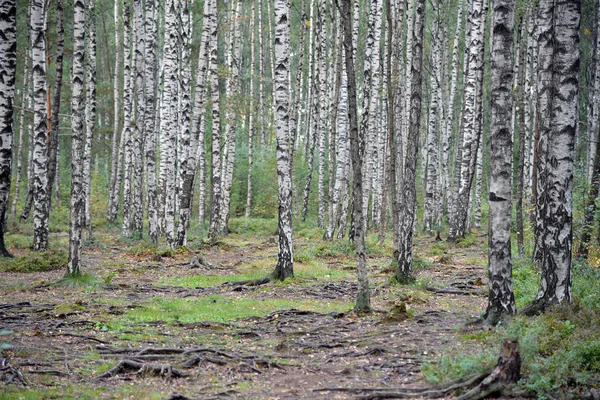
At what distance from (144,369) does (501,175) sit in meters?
5.38

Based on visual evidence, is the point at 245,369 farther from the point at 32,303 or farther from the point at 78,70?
the point at 78,70

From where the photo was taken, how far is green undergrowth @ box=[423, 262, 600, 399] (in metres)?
5.69

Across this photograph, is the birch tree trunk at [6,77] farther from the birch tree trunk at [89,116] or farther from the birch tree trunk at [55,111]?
the birch tree trunk at [55,111]

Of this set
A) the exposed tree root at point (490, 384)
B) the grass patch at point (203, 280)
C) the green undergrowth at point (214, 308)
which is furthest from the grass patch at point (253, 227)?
the exposed tree root at point (490, 384)

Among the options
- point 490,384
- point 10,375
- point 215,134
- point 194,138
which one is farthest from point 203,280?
point 215,134

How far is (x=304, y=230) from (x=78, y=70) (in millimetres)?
15786

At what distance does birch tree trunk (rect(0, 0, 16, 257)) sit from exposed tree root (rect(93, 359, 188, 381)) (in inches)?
247

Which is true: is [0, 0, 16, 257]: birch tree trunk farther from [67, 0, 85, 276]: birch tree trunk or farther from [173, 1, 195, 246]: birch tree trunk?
[173, 1, 195, 246]: birch tree trunk

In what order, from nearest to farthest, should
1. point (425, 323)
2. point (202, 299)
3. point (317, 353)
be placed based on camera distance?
point (317, 353) < point (425, 323) < point (202, 299)

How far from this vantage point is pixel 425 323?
9453mm

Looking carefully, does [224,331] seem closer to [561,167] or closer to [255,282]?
[255,282]

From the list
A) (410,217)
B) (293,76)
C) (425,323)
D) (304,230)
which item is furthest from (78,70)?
(293,76)

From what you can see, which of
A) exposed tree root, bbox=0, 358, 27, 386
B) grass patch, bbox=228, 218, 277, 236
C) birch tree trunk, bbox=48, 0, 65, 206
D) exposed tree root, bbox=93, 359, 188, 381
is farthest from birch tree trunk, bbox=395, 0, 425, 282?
grass patch, bbox=228, 218, 277, 236

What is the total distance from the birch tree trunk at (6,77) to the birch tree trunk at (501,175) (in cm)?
875
